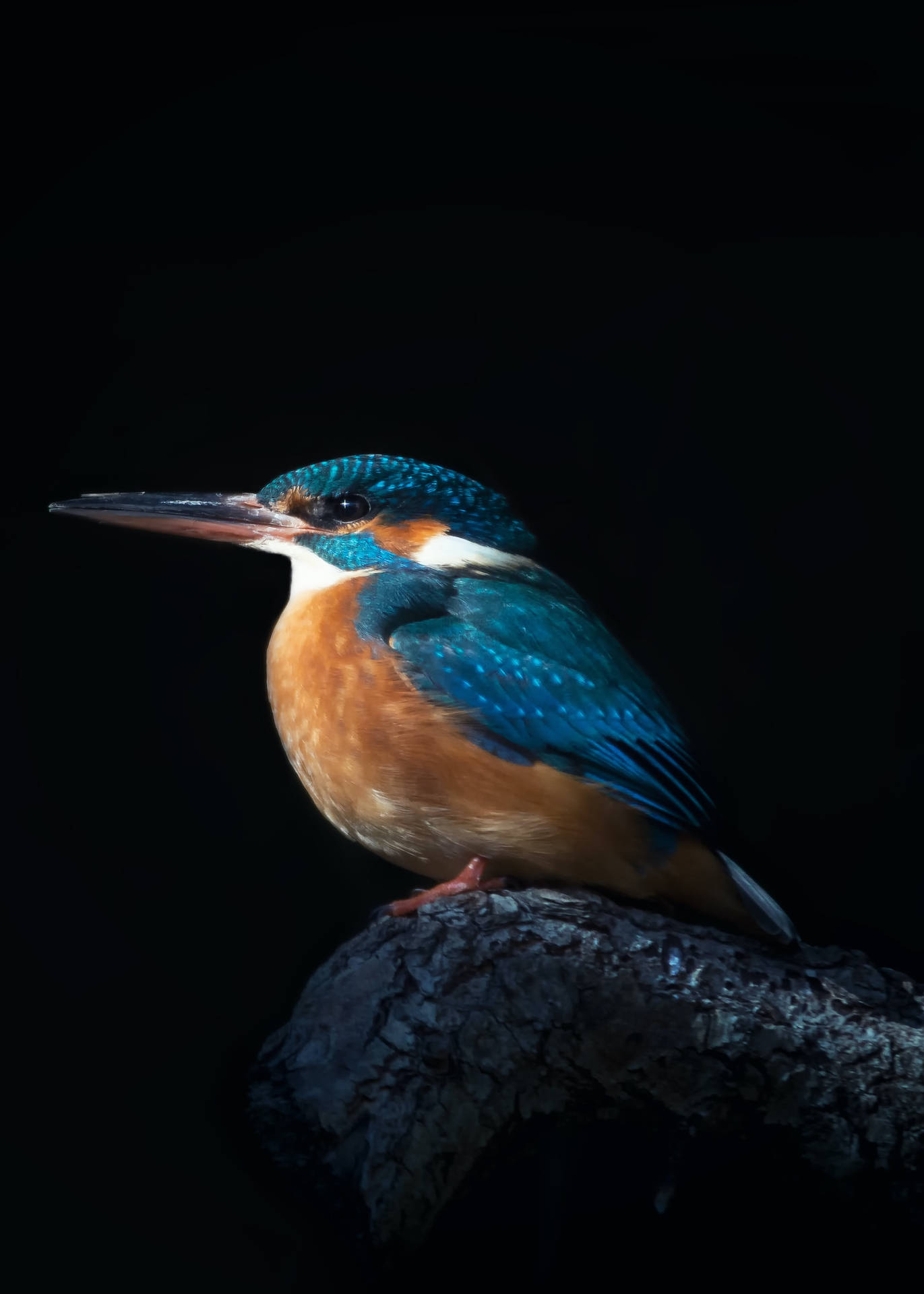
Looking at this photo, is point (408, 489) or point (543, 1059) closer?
point (543, 1059)

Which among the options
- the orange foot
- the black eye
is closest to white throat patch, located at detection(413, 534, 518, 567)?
the black eye

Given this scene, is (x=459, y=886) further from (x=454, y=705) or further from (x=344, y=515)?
(x=344, y=515)

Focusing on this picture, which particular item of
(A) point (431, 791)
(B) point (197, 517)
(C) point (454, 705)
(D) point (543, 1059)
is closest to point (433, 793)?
(A) point (431, 791)

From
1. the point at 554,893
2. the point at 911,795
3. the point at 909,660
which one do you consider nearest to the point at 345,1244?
the point at 554,893

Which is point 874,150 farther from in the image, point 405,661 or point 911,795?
point 405,661

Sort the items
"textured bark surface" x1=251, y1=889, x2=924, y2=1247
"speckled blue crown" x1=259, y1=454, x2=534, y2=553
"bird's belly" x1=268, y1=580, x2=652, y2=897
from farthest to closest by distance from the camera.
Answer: "speckled blue crown" x1=259, y1=454, x2=534, y2=553 → "bird's belly" x1=268, y1=580, x2=652, y2=897 → "textured bark surface" x1=251, y1=889, x2=924, y2=1247

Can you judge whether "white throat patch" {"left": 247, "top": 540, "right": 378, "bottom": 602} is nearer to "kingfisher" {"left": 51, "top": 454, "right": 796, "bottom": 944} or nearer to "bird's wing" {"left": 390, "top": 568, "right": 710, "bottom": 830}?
"kingfisher" {"left": 51, "top": 454, "right": 796, "bottom": 944}

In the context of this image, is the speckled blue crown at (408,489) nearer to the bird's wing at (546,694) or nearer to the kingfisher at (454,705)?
the kingfisher at (454,705)
